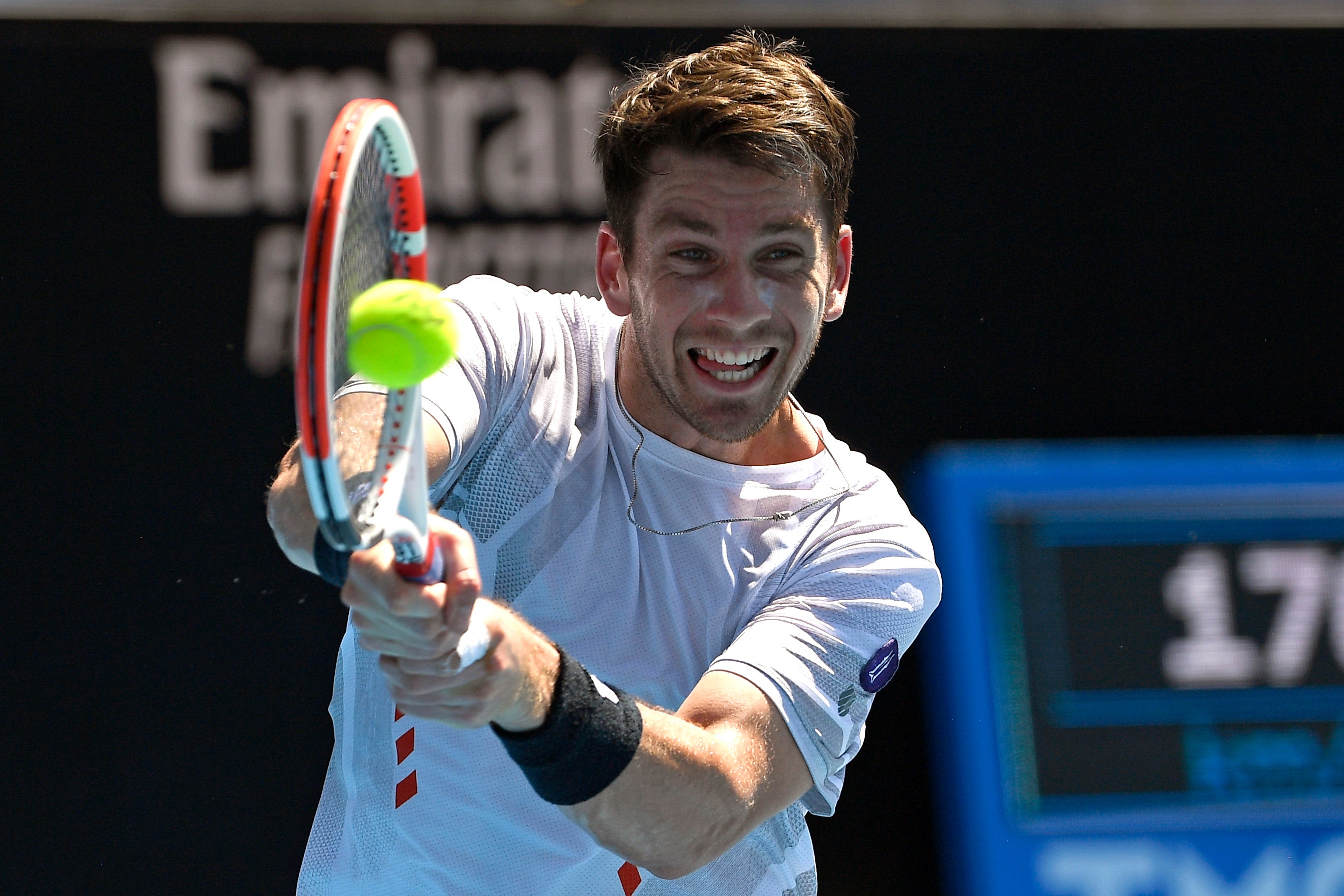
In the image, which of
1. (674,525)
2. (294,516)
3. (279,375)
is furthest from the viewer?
(279,375)

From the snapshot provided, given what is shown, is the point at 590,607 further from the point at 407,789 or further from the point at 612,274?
the point at 612,274

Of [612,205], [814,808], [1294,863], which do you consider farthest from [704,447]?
[1294,863]

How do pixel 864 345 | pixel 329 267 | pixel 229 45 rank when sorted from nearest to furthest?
pixel 329 267, pixel 229 45, pixel 864 345

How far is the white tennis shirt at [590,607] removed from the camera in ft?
7.09

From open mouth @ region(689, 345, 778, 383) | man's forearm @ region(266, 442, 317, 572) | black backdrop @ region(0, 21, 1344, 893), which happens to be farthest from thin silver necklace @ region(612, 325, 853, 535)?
black backdrop @ region(0, 21, 1344, 893)

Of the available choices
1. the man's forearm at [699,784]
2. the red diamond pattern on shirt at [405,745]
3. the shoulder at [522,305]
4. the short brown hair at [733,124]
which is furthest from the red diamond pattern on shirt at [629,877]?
the short brown hair at [733,124]

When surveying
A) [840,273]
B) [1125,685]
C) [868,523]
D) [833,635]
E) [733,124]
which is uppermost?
[733,124]

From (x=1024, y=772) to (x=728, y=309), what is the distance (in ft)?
5.36

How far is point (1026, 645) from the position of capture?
3.38m

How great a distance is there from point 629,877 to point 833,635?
1.55 ft

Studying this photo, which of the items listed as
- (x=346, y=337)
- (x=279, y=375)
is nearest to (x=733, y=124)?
(x=346, y=337)

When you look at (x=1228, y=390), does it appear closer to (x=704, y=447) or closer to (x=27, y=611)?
(x=704, y=447)

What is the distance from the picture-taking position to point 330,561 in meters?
1.55

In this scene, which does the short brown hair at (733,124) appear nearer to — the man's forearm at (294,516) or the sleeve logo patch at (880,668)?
the sleeve logo patch at (880,668)
